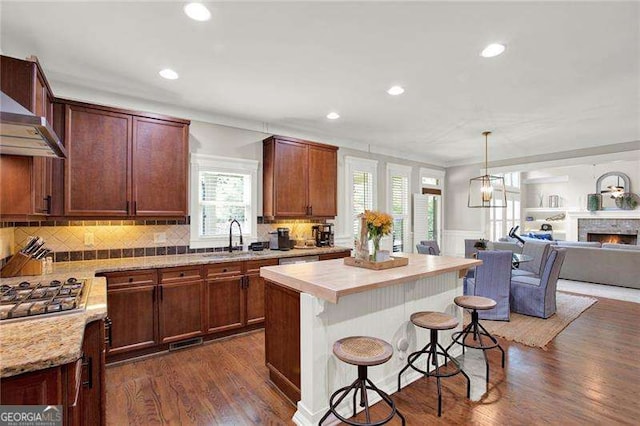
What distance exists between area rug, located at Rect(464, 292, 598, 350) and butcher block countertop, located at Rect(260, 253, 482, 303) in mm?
1428

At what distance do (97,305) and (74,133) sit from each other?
6.83 ft

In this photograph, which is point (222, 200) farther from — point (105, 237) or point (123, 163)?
point (105, 237)

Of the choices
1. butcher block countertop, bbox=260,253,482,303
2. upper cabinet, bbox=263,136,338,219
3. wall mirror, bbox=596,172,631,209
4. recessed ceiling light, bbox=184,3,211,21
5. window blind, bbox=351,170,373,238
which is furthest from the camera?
wall mirror, bbox=596,172,631,209

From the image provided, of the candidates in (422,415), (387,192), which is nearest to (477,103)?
(387,192)

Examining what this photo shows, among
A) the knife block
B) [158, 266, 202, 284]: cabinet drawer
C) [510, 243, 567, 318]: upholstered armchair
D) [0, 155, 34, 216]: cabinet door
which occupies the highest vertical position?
[0, 155, 34, 216]: cabinet door

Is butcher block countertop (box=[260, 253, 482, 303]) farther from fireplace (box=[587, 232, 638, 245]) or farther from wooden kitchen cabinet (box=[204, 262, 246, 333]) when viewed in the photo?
fireplace (box=[587, 232, 638, 245])

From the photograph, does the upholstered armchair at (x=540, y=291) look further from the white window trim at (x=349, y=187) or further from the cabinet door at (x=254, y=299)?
the cabinet door at (x=254, y=299)

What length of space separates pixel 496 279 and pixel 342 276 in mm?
2868

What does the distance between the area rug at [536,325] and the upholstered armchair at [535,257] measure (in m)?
0.59

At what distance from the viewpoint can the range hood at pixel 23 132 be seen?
1.50 m

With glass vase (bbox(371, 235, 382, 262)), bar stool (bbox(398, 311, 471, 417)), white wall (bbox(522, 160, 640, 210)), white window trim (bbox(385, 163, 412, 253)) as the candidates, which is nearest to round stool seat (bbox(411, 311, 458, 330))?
bar stool (bbox(398, 311, 471, 417))

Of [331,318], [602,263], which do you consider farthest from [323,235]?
[602,263]

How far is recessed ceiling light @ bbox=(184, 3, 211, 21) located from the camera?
2.10 metres

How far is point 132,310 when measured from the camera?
3078 mm
